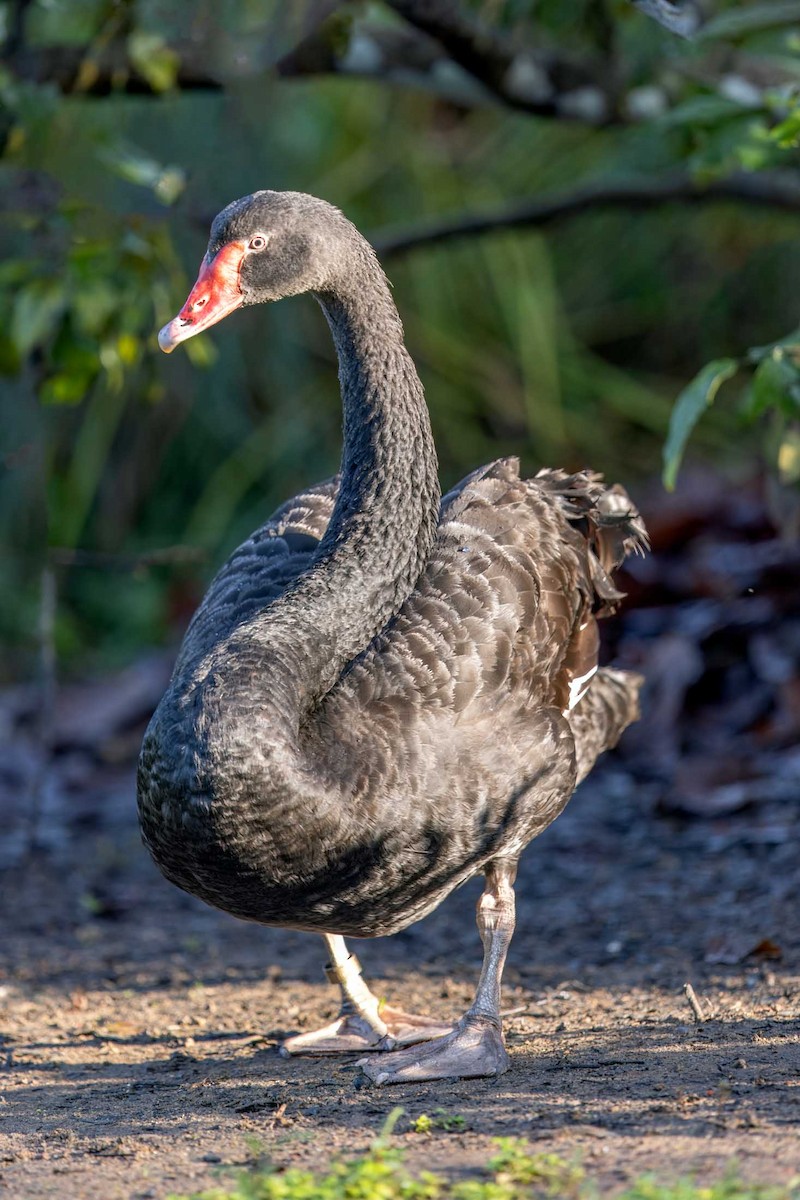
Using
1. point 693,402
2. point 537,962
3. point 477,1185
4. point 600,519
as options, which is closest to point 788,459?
point 600,519

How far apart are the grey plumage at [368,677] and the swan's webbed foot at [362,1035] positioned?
332mm

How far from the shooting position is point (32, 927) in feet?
18.5

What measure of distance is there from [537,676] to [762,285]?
262 inches

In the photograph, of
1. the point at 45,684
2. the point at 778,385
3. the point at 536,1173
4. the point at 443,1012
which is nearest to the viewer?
the point at 536,1173

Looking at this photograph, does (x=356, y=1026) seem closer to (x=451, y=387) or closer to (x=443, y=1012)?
(x=443, y=1012)

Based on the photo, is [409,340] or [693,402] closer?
[693,402]

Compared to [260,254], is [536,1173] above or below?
below

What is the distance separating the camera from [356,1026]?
165 inches

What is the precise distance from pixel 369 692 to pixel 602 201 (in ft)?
13.8

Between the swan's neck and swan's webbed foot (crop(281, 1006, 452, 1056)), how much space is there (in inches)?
39.5

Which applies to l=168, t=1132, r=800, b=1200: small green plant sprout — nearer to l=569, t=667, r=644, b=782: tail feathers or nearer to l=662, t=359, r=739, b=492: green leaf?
l=569, t=667, r=644, b=782: tail feathers

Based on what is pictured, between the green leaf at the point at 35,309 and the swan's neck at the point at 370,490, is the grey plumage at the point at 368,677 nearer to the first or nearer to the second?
the swan's neck at the point at 370,490

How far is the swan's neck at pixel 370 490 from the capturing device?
3963mm

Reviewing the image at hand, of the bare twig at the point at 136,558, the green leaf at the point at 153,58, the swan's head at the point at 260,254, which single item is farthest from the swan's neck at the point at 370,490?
the green leaf at the point at 153,58
